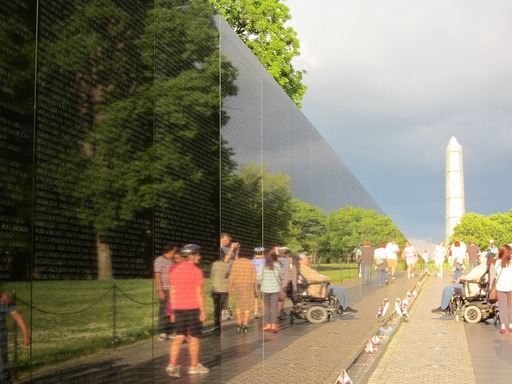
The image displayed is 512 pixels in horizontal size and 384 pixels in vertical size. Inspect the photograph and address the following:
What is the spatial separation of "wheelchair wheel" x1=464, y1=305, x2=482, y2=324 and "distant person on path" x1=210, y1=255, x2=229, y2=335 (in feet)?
43.8

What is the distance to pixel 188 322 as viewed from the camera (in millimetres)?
5137

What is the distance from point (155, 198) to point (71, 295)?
→ 122 centimetres

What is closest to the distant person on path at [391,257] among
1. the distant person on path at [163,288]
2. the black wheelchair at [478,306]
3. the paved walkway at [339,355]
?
the paved walkway at [339,355]

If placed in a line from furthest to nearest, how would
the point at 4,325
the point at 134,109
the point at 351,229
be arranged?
the point at 351,229, the point at 134,109, the point at 4,325

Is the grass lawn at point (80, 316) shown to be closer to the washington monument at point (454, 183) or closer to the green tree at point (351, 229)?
the green tree at point (351, 229)

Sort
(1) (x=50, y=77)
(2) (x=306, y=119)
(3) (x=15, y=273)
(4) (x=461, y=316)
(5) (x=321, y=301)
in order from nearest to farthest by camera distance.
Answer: (3) (x=15, y=273), (1) (x=50, y=77), (5) (x=321, y=301), (2) (x=306, y=119), (4) (x=461, y=316)

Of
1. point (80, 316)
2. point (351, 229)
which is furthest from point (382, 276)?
point (80, 316)

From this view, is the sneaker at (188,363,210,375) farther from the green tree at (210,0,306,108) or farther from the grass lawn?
the green tree at (210,0,306,108)

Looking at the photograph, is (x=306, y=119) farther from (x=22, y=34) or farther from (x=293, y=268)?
(x=22, y=34)

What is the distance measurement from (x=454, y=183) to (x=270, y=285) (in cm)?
12285

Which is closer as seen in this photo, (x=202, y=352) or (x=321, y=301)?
(x=202, y=352)

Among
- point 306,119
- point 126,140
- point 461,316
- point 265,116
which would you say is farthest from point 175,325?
point 461,316

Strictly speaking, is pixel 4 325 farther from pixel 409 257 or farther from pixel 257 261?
pixel 409 257

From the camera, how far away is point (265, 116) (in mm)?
8164
